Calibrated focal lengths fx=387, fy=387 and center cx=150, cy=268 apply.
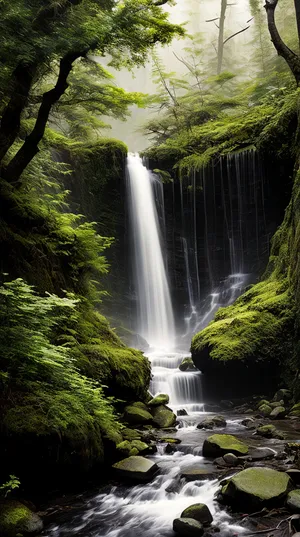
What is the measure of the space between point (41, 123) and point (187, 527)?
7.01m

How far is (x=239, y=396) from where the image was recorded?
33.3ft

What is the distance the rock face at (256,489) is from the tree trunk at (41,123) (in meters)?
6.63

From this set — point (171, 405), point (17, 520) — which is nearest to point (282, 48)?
point (171, 405)

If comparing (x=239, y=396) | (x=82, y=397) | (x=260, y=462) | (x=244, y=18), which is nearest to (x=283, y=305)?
(x=239, y=396)

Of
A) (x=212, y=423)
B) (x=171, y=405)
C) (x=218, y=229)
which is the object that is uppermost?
(x=218, y=229)

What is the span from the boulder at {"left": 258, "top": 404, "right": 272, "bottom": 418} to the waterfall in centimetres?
971

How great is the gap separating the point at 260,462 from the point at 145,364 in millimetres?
3957

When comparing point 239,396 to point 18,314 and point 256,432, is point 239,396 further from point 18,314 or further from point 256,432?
point 18,314

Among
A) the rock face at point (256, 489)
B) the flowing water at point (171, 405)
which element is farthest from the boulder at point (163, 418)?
the rock face at point (256, 489)

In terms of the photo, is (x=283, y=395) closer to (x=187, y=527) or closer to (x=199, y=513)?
(x=199, y=513)

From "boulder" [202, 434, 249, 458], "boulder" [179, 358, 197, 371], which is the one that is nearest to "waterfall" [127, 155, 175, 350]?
"boulder" [179, 358, 197, 371]

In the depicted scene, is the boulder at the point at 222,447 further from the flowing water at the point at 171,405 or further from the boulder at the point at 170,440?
the boulder at the point at 170,440

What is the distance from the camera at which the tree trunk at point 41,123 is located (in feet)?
23.7

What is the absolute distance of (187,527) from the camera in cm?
401
